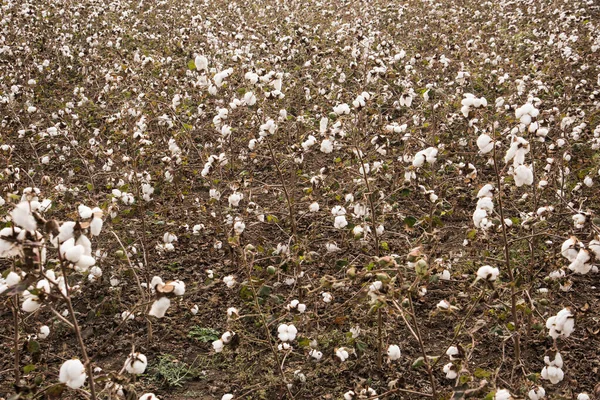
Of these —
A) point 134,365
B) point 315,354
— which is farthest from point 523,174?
point 134,365

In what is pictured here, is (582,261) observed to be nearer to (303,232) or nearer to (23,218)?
(23,218)

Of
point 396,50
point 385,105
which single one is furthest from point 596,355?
point 396,50

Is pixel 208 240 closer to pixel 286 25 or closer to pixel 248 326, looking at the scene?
pixel 248 326

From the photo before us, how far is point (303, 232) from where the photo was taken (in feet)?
15.9

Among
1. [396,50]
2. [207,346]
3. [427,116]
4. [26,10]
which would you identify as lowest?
[207,346]

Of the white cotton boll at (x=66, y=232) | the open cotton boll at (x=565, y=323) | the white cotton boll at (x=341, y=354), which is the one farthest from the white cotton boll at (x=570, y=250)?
the white cotton boll at (x=66, y=232)

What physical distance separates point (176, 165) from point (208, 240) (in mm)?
869

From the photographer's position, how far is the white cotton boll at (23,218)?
172cm

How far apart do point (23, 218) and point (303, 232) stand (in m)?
3.23

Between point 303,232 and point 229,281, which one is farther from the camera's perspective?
point 303,232

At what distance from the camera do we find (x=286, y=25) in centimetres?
962

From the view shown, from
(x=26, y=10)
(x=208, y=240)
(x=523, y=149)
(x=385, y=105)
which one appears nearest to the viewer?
(x=523, y=149)

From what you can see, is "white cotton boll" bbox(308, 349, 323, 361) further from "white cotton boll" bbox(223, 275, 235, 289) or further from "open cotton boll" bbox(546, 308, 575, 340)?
"open cotton boll" bbox(546, 308, 575, 340)

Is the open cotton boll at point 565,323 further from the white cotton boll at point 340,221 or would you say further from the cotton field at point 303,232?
the white cotton boll at point 340,221
